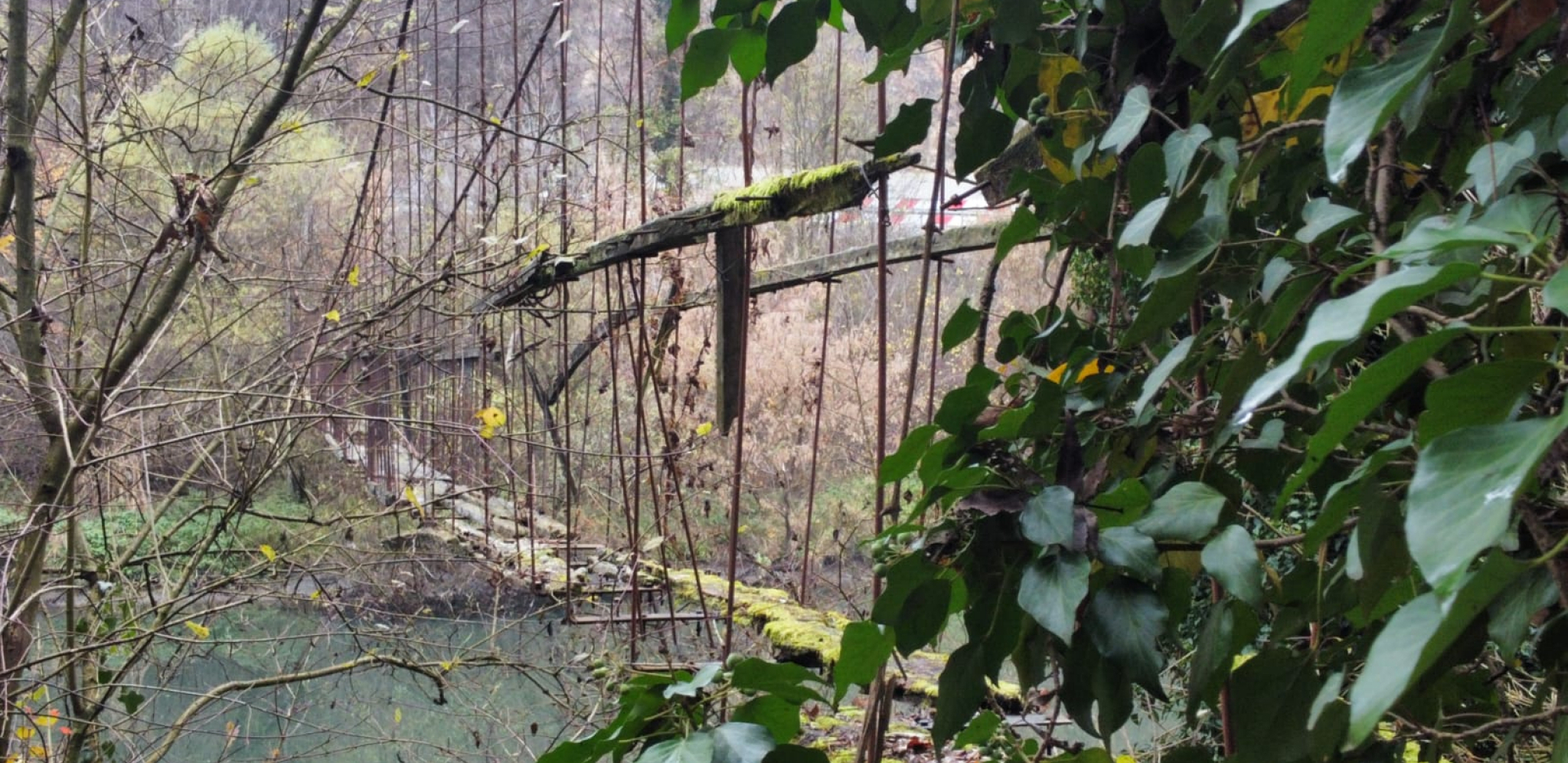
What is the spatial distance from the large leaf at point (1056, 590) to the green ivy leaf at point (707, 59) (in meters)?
0.38

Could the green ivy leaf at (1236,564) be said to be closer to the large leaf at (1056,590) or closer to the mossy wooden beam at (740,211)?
the large leaf at (1056,590)

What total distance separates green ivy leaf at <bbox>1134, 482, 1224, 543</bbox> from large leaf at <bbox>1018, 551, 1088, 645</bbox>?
47 millimetres

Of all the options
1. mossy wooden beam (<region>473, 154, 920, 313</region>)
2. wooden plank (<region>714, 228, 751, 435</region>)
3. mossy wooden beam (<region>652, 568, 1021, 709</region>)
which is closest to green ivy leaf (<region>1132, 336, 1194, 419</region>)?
mossy wooden beam (<region>473, 154, 920, 313</region>)

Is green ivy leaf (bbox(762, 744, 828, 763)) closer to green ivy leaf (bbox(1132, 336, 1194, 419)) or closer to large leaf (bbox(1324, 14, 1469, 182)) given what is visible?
green ivy leaf (bbox(1132, 336, 1194, 419))

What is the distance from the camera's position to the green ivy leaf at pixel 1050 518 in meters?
0.49

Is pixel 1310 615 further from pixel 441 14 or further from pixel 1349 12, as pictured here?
pixel 441 14

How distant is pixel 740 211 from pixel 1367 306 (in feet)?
5.61

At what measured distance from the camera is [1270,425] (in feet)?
1.99

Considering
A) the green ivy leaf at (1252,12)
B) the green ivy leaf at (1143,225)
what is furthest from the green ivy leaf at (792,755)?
the green ivy leaf at (1252,12)

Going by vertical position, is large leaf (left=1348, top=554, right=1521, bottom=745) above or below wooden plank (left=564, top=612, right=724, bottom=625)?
above

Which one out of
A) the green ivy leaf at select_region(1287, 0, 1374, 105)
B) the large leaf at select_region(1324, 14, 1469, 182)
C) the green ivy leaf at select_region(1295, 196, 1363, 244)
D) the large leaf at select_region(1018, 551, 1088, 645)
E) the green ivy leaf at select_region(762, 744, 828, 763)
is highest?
the green ivy leaf at select_region(1287, 0, 1374, 105)

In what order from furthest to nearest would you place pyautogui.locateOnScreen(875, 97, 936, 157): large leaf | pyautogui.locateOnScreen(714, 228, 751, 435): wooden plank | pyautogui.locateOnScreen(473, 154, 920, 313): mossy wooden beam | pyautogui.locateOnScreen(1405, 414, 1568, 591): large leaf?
pyautogui.locateOnScreen(714, 228, 751, 435): wooden plank < pyautogui.locateOnScreen(473, 154, 920, 313): mossy wooden beam < pyautogui.locateOnScreen(875, 97, 936, 157): large leaf < pyautogui.locateOnScreen(1405, 414, 1568, 591): large leaf

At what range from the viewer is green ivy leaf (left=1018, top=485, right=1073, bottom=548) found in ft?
1.60

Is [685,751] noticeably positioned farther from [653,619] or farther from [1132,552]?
[653,619]
